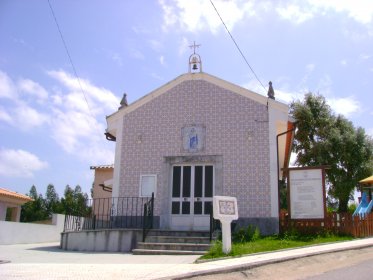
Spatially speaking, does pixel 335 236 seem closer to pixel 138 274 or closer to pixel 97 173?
pixel 138 274

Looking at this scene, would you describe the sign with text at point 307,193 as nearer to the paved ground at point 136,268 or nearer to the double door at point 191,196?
the double door at point 191,196

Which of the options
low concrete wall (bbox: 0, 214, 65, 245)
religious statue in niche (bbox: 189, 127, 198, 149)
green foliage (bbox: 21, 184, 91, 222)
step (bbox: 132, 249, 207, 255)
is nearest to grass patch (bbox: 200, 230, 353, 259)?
step (bbox: 132, 249, 207, 255)

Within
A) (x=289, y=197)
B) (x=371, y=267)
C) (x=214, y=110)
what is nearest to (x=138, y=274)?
(x=371, y=267)

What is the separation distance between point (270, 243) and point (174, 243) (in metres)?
2.68

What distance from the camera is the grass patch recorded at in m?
9.88

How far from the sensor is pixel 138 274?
298 inches

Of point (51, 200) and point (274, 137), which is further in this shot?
point (51, 200)

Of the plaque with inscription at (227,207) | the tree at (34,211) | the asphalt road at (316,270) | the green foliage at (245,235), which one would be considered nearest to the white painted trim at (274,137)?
the green foliage at (245,235)

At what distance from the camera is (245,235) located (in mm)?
12773

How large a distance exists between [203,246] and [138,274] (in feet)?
13.4

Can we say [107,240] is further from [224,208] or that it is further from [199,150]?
[224,208]

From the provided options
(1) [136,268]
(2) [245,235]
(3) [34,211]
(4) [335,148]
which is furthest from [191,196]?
(3) [34,211]

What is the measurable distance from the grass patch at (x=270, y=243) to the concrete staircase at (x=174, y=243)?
2.29 ft

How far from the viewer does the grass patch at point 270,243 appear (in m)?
9.88
